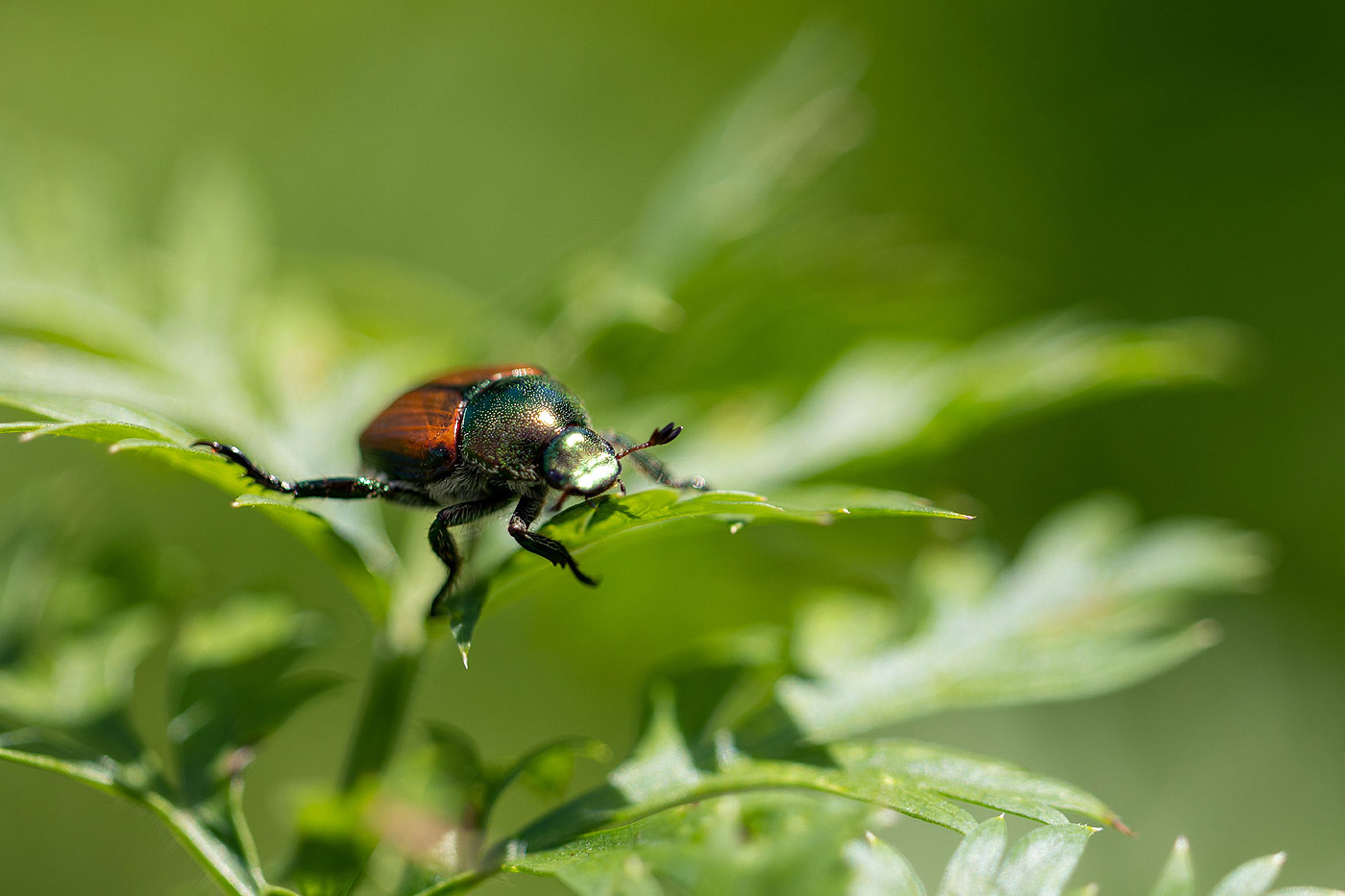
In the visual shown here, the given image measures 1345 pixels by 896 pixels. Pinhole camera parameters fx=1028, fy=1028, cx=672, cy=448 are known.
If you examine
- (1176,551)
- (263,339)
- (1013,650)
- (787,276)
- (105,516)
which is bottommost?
(105,516)

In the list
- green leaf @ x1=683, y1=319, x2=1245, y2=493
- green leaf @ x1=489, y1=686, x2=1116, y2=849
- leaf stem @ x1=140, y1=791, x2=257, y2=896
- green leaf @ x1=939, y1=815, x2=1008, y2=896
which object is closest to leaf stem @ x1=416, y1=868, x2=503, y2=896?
green leaf @ x1=489, y1=686, x2=1116, y2=849

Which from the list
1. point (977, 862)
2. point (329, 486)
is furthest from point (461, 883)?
point (329, 486)

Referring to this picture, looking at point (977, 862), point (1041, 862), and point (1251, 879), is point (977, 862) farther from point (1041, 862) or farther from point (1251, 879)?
point (1251, 879)

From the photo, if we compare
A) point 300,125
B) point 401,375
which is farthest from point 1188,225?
point 300,125

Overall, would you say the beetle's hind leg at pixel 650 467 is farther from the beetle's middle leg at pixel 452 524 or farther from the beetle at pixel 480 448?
the beetle's middle leg at pixel 452 524

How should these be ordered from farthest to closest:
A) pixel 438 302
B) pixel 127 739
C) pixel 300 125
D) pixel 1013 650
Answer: pixel 300 125 → pixel 438 302 → pixel 1013 650 → pixel 127 739

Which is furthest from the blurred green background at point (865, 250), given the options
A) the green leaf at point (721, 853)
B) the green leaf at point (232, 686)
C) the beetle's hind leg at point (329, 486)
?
the green leaf at point (721, 853)

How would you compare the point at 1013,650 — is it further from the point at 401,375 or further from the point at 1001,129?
the point at 1001,129

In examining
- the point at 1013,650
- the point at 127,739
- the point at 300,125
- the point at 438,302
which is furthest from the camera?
the point at 300,125
